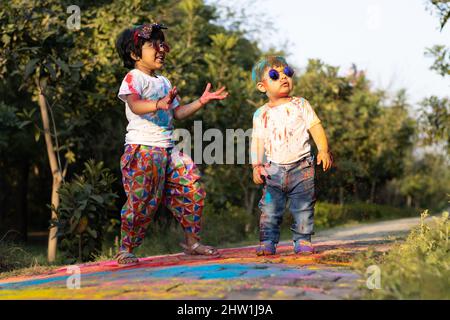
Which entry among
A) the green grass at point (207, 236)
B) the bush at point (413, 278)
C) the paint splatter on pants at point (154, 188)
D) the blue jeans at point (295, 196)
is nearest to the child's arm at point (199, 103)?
the paint splatter on pants at point (154, 188)

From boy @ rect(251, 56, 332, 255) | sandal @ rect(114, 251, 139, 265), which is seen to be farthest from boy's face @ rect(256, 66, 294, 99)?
sandal @ rect(114, 251, 139, 265)

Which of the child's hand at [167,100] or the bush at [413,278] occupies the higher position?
the child's hand at [167,100]

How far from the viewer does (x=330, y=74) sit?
1919 centimetres

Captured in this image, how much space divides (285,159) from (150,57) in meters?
1.46

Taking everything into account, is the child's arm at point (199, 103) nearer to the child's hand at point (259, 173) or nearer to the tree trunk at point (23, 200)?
the child's hand at point (259, 173)

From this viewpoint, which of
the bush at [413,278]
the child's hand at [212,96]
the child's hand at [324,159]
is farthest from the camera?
the child's hand at [324,159]

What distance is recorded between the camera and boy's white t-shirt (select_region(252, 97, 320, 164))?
594 cm

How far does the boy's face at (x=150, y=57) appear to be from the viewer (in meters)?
5.87

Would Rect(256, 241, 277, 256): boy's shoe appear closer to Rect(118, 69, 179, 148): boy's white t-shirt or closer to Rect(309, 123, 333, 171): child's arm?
Rect(309, 123, 333, 171): child's arm

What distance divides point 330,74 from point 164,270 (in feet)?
49.8

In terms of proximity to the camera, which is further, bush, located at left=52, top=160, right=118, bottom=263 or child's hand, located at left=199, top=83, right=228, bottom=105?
bush, located at left=52, top=160, right=118, bottom=263

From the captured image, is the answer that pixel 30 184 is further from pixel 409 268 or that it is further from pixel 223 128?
pixel 409 268

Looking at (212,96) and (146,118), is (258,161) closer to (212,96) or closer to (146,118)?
(212,96)

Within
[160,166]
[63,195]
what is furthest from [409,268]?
[63,195]
